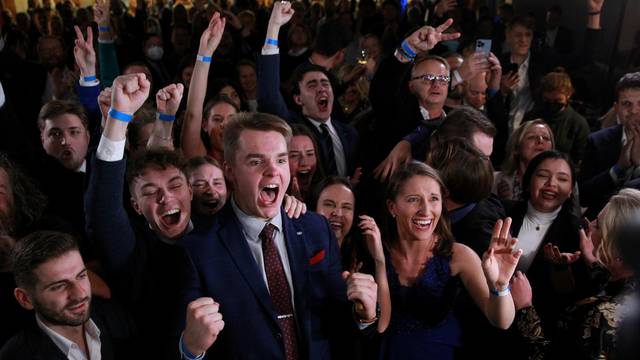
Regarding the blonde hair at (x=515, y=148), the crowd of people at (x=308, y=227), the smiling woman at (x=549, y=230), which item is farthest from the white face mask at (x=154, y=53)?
the smiling woman at (x=549, y=230)

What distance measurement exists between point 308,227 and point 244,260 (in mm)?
294

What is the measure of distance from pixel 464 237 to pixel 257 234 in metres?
1.12

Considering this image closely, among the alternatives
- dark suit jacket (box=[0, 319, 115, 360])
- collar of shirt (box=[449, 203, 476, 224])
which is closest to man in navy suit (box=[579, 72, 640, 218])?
collar of shirt (box=[449, 203, 476, 224])

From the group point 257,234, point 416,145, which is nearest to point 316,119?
point 416,145

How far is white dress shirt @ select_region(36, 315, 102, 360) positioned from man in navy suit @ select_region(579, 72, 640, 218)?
2.59 m

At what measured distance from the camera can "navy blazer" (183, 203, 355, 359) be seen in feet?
5.48

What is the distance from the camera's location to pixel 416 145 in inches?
125

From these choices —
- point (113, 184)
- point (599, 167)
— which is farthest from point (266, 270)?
point (599, 167)

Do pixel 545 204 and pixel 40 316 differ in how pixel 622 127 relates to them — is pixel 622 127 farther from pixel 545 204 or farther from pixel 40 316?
pixel 40 316

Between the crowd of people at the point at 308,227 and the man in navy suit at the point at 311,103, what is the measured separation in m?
0.01

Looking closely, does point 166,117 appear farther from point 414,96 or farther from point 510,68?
point 510,68

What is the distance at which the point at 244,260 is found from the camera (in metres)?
1.71

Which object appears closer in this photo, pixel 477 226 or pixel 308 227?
pixel 308 227

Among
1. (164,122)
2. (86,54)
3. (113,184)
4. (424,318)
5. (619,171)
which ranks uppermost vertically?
(86,54)
